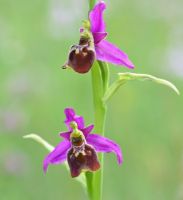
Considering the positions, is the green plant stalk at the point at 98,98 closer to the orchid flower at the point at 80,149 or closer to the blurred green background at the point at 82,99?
the orchid flower at the point at 80,149

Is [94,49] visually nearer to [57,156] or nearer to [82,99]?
[57,156]

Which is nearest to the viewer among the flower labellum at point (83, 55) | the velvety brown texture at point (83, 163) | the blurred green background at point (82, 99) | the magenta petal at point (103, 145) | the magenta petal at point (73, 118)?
the flower labellum at point (83, 55)

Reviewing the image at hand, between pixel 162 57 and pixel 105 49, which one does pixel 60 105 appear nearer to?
pixel 162 57

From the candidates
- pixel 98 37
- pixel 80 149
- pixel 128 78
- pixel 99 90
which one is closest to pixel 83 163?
pixel 80 149

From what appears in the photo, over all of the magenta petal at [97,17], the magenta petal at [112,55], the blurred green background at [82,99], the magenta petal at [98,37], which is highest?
the magenta petal at [97,17]

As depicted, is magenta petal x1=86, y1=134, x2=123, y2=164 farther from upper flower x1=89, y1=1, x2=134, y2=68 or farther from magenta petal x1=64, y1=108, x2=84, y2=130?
upper flower x1=89, y1=1, x2=134, y2=68

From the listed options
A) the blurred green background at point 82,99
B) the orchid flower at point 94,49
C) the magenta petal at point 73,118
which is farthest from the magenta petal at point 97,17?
the blurred green background at point 82,99
